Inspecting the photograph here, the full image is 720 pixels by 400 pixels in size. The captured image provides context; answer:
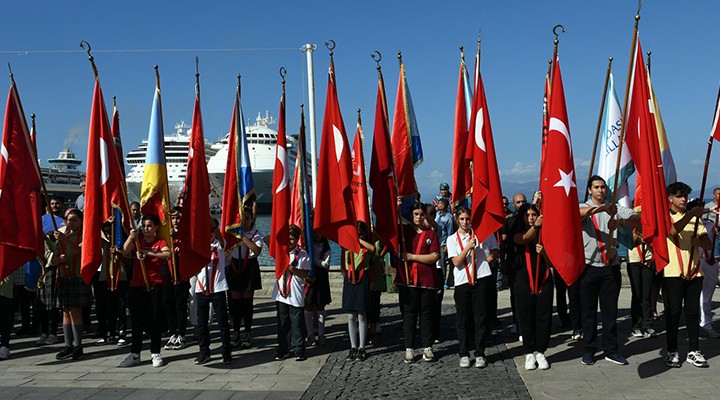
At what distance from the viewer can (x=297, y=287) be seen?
26.6 ft

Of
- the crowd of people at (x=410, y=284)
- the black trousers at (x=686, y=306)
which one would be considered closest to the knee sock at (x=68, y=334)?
the crowd of people at (x=410, y=284)

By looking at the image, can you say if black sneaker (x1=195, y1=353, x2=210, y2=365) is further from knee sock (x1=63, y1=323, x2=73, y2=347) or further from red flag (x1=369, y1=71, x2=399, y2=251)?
red flag (x1=369, y1=71, x2=399, y2=251)

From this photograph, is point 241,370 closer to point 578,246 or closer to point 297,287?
point 297,287

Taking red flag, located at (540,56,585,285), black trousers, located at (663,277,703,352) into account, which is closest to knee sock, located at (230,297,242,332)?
red flag, located at (540,56,585,285)

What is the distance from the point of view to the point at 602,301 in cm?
731

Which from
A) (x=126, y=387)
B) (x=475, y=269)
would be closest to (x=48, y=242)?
(x=126, y=387)

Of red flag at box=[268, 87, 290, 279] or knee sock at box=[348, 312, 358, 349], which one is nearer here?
knee sock at box=[348, 312, 358, 349]

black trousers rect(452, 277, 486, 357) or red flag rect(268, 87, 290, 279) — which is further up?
red flag rect(268, 87, 290, 279)

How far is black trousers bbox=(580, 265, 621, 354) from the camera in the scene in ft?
23.6

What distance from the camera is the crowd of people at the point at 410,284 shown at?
7195 mm

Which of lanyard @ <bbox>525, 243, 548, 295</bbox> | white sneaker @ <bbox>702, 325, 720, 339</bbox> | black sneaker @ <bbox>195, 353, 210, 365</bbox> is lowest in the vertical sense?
white sneaker @ <bbox>702, 325, 720, 339</bbox>

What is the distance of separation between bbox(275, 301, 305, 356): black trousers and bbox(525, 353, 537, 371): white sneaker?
261cm

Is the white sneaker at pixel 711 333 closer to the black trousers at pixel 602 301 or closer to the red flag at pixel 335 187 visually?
the black trousers at pixel 602 301

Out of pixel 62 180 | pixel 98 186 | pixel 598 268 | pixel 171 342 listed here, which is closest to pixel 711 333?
pixel 598 268
